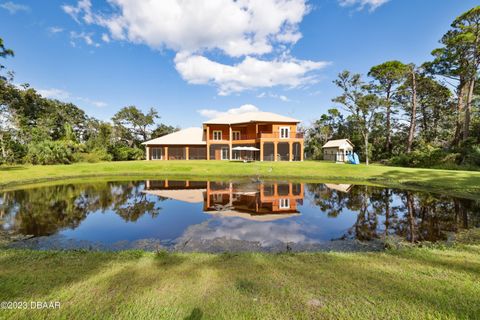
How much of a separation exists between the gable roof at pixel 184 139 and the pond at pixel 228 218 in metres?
Answer: 20.7

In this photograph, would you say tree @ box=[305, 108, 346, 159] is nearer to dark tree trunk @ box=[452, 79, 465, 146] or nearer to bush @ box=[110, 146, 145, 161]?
dark tree trunk @ box=[452, 79, 465, 146]

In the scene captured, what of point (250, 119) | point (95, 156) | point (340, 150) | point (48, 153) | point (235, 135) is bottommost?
point (95, 156)

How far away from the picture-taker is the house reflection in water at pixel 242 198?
882 centimetres

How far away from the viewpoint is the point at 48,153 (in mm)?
25328

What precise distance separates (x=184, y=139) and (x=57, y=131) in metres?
30.5

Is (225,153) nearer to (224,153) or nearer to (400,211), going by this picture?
(224,153)

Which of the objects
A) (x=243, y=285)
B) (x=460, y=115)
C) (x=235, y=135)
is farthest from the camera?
(x=235, y=135)

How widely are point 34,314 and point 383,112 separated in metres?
44.3

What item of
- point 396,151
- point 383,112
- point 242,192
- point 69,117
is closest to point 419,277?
point 242,192

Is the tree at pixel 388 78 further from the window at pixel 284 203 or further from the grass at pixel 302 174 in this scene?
the window at pixel 284 203

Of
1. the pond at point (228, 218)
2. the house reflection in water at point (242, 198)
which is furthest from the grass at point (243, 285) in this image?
the house reflection in water at point (242, 198)

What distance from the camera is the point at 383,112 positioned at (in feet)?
121

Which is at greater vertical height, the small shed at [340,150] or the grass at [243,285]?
the small shed at [340,150]

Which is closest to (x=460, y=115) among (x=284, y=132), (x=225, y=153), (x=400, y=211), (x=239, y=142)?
(x=284, y=132)
